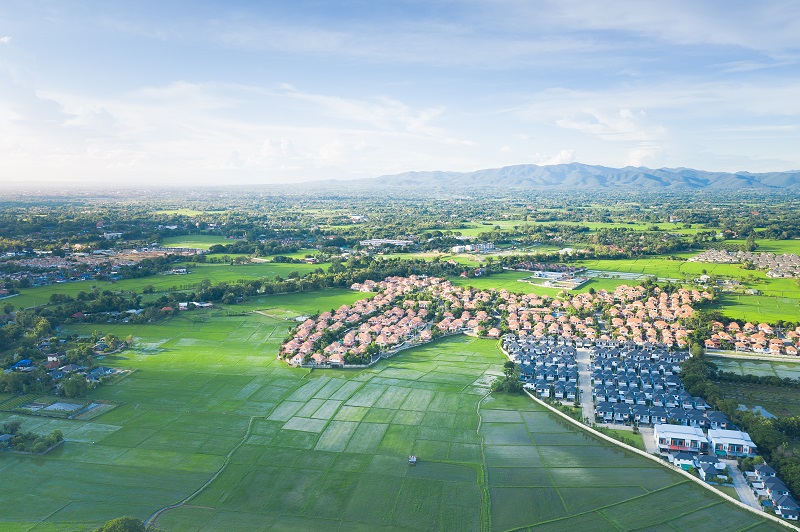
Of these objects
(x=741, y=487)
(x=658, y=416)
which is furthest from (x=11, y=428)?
(x=741, y=487)

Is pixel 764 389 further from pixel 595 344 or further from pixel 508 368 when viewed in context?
pixel 508 368

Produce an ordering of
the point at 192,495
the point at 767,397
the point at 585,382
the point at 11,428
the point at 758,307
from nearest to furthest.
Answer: the point at 192,495 < the point at 11,428 < the point at 767,397 < the point at 585,382 < the point at 758,307

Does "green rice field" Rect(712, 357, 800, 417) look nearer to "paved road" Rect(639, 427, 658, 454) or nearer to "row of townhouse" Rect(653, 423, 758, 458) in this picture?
"row of townhouse" Rect(653, 423, 758, 458)

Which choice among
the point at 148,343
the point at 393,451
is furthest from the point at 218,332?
the point at 393,451

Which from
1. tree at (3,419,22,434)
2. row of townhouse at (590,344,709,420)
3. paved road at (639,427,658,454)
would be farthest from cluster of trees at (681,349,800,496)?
tree at (3,419,22,434)

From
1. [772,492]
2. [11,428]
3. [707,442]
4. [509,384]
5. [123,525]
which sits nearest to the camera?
[123,525]

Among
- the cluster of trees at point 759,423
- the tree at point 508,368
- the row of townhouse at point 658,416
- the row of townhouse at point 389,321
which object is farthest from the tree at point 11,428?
the cluster of trees at point 759,423

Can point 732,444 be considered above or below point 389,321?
below
